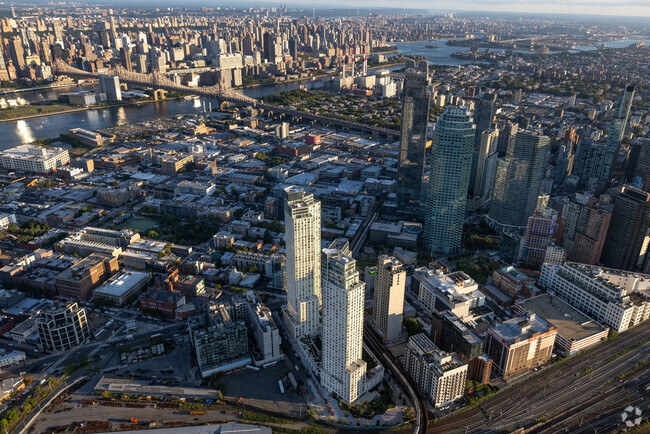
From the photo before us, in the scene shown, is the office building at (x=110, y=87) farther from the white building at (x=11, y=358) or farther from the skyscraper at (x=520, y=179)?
the skyscraper at (x=520, y=179)

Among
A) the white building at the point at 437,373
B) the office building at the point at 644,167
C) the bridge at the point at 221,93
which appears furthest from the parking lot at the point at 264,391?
the bridge at the point at 221,93

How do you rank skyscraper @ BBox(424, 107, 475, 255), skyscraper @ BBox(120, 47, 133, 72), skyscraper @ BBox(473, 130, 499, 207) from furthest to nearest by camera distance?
1. skyscraper @ BBox(120, 47, 133, 72)
2. skyscraper @ BBox(473, 130, 499, 207)
3. skyscraper @ BBox(424, 107, 475, 255)

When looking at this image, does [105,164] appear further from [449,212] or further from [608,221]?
[608,221]

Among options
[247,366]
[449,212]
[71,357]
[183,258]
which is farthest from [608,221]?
[71,357]

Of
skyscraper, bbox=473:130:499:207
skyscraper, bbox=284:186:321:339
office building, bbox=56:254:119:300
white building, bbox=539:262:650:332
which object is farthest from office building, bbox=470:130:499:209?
office building, bbox=56:254:119:300

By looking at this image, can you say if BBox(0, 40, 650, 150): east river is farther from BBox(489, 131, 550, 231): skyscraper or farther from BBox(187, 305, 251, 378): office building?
BBox(489, 131, 550, 231): skyscraper

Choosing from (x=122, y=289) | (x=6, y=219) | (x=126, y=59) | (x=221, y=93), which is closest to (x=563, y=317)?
(x=122, y=289)
